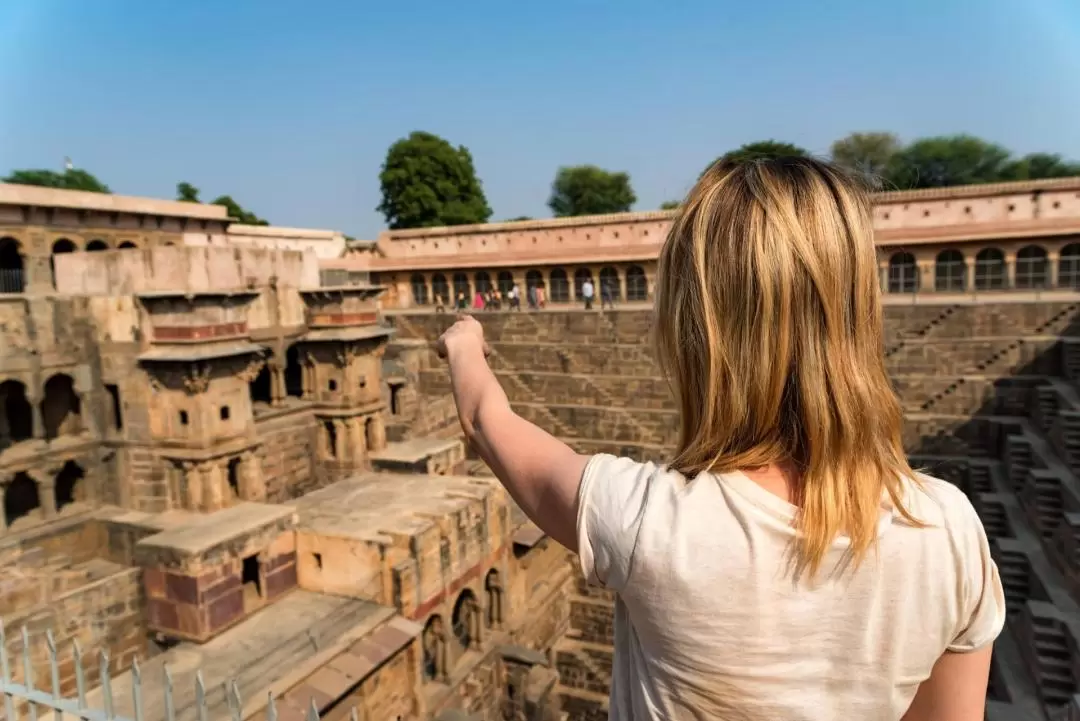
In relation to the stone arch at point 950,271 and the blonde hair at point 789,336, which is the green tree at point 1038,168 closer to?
the stone arch at point 950,271

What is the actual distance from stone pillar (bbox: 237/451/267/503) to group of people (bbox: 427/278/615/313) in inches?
552

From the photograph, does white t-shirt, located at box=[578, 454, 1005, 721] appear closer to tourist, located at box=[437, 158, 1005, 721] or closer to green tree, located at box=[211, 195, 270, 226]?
tourist, located at box=[437, 158, 1005, 721]

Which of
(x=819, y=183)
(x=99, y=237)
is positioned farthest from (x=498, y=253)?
(x=819, y=183)

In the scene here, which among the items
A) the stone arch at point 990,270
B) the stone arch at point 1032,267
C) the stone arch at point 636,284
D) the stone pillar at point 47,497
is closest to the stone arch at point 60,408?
the stone pillar at point 47,497

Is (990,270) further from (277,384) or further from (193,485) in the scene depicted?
(193,485)

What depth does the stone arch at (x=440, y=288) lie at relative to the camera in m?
28.5

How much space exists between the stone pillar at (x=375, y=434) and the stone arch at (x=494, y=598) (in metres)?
4.65

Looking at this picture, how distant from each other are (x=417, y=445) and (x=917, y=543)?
13769 mm

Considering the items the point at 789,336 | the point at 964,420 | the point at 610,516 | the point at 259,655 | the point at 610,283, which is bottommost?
the point at 259,655

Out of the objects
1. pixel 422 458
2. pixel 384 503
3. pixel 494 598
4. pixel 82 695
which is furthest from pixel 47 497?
pixel 82 695

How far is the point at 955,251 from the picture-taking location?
2155cm

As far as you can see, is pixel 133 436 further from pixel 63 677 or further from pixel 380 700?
pixel 380 700

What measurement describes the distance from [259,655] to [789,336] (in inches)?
330

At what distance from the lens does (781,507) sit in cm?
106
